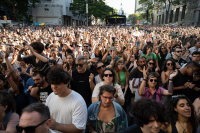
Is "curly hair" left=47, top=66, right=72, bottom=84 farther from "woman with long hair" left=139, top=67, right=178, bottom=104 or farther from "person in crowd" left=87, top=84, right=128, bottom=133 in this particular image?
"woman with long hair" left=139, top=67, right=178, bottom=104

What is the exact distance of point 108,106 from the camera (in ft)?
7.68

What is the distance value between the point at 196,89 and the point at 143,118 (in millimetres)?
2185

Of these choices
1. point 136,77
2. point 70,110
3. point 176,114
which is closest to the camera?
point 70,110

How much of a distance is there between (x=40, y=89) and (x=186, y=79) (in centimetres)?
323

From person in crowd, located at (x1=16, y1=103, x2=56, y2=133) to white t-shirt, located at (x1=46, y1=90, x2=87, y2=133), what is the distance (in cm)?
46

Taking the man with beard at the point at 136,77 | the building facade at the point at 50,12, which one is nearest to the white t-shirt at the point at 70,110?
the man with beard at the point at 136,77

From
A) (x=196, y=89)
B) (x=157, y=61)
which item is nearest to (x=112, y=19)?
(x=157, y=61)

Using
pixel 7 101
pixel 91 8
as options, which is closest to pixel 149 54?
pixel 7 101

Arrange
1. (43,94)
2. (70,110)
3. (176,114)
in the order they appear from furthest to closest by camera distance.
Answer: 1. (43,94)
2. (176,114)
3. (70,110)

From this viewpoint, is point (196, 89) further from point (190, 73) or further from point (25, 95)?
point (25, 95)

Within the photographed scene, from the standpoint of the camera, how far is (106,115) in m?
2.37

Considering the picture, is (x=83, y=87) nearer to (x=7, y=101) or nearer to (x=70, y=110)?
(x=70, y=110)

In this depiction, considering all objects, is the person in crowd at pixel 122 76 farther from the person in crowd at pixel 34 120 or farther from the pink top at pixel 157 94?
the person in crowd at pixel 34 120

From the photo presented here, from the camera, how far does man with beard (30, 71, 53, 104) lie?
2.86 m
